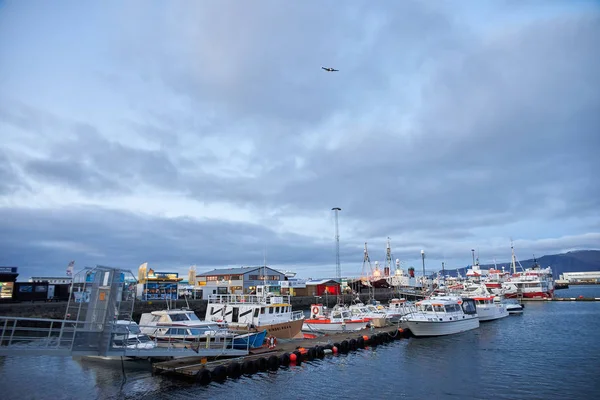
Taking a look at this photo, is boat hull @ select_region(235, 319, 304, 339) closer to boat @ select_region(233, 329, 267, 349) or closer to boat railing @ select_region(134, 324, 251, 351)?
boat @ select_region(233, 329, 267, 349)

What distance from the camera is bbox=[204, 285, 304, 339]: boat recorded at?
1335 inches

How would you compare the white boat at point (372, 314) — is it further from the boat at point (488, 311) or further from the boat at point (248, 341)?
the boat at point (248, 341)

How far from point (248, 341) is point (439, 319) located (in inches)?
845

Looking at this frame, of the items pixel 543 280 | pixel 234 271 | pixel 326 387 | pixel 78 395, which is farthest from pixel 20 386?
pixel 543 280

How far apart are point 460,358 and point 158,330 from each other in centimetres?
2202

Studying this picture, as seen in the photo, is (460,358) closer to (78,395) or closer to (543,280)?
(78,395)

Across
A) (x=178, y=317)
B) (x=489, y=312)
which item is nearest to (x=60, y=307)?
(x=178, y=317)

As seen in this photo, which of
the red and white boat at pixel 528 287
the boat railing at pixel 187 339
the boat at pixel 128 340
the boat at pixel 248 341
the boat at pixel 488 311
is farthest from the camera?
the red and white boat at pixel 528 287

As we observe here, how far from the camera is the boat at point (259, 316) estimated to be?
33906 mm

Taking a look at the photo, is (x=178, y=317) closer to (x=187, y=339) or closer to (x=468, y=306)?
(x=187, y=339)

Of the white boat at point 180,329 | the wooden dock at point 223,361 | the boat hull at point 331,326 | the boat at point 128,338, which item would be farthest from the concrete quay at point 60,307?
the boat hull at point 331,326

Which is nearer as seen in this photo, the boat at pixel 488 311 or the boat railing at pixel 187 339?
the boat railing at pixel 187 339

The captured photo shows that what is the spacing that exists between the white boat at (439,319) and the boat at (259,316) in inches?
447

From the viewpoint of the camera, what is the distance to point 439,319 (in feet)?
130
